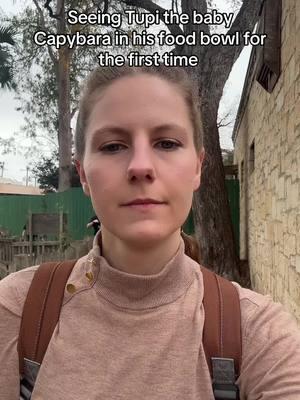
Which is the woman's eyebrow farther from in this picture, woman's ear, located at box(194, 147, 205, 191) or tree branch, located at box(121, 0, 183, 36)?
tree branch, located at box(121, 0, 183, 36)

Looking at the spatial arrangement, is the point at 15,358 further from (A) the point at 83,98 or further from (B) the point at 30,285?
(A) the point at 83,98

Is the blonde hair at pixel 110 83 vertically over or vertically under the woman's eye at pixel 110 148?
over

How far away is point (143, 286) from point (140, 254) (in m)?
0.08

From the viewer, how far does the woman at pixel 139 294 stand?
1084 millimetres

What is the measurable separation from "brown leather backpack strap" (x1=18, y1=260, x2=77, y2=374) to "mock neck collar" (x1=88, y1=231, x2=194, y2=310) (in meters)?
0.10

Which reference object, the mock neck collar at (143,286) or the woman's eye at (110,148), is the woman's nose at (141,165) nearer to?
the woman's eye at (110,148)

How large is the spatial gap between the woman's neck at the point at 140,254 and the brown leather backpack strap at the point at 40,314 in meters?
0.14

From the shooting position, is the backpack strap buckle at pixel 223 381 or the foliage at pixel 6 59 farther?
the foliage at pixel 6 59

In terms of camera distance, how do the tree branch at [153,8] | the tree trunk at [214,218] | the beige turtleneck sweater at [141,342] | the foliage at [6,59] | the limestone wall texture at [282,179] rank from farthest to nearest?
the foliage at [6,59]
the tree branch at [153,8]
the tree trunk at [214,218]
the limestone wall texture at [282,179]
the beige turtleneck sweater at [141,342]

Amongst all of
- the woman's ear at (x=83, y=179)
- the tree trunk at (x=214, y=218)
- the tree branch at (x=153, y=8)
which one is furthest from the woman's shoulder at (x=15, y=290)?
the tree branch at (x=153, y=8)

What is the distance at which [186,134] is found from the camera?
1.26m

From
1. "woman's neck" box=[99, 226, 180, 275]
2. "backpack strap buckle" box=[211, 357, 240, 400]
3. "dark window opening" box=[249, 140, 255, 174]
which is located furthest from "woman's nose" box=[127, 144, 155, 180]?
"dark window opening" box=[249, 140, 255, 174]

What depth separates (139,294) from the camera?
1197 mm

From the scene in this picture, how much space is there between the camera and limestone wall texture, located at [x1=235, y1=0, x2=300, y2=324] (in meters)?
3.87
